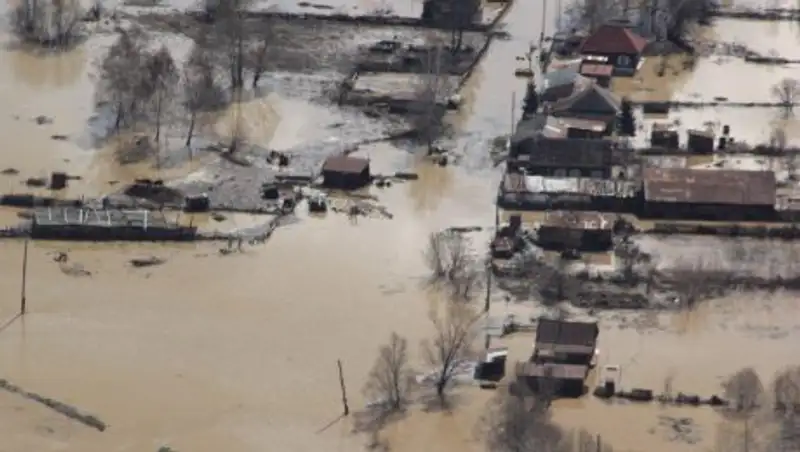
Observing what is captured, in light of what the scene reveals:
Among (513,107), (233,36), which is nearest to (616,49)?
(513,107)

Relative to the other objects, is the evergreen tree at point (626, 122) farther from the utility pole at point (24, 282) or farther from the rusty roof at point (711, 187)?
the utility pole at point (24, 282)

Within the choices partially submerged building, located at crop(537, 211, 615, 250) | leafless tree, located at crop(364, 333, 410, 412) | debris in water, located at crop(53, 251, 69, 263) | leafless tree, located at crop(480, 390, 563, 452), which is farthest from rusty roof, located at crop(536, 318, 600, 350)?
debris in water, located at crop(53, 251, 69, 263)

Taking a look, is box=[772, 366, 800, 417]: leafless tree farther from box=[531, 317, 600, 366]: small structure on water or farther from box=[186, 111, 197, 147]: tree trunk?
box=[186, 111, 197, 147]: tree trunk

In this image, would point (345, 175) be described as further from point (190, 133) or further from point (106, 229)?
point (106, 229)

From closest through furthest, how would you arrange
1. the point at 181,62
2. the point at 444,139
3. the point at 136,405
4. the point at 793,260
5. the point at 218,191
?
the point at 136,405, the point at 793,260, the point at 218,191, the point at 444,139, the point at 181,62

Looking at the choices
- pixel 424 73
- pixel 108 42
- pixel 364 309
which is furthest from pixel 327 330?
pixel 108 42

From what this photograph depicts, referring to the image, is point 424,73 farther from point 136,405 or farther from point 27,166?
point 136,405

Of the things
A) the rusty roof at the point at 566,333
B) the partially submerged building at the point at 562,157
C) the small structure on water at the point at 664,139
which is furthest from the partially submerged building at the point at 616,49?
the rusty roof at the point at 566,333
